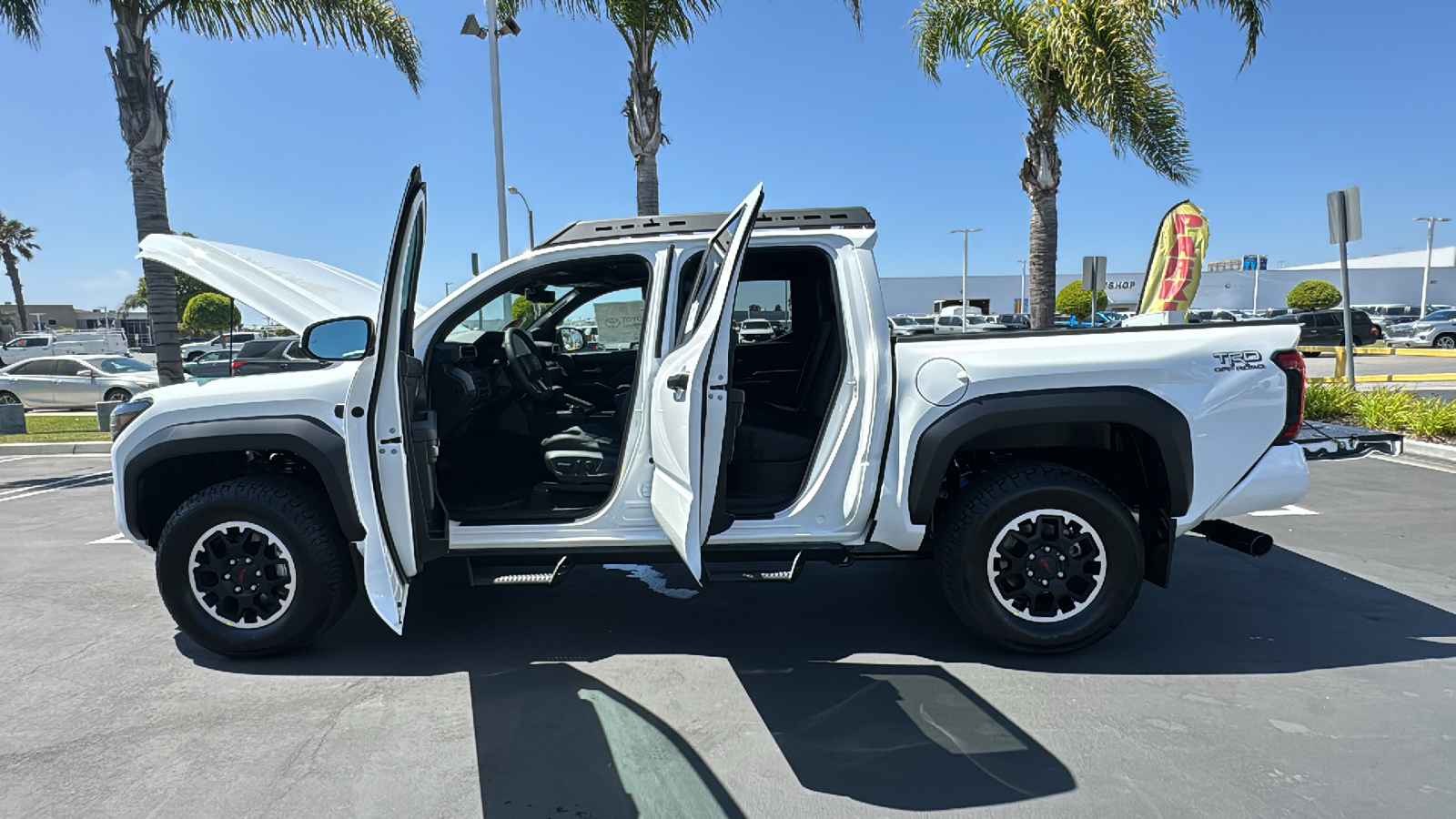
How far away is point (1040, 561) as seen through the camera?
11.4ft

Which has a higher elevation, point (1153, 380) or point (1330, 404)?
point (1153, 380)

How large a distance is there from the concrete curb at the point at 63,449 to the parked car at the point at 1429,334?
35.4 meters

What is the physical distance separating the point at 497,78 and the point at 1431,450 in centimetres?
1310

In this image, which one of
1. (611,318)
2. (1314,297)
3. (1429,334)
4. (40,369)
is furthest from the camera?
(1314,297)

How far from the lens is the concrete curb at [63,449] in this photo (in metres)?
10.8

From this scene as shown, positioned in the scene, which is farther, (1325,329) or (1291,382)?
(1325,329)

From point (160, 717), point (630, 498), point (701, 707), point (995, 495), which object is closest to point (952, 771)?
point (701, 707)

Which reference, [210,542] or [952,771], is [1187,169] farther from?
[210,542]

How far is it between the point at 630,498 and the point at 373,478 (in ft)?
3.39

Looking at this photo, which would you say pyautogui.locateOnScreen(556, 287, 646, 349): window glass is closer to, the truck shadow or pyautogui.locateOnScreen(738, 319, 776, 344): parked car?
pyautogui.locateOnScreen(738, 319, 776, 344): parked car

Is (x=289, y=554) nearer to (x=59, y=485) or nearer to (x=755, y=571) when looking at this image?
(x=755, y=571)

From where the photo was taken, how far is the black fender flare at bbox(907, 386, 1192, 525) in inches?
132

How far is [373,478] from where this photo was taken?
320cm

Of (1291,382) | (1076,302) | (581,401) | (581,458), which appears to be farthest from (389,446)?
(1076,302)
